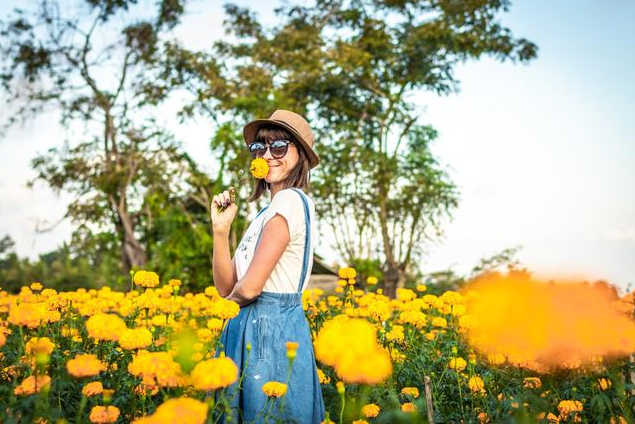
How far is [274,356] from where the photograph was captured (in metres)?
1.90

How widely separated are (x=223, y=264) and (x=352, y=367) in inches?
42.7

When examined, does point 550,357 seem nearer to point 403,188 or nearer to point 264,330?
point 264,330

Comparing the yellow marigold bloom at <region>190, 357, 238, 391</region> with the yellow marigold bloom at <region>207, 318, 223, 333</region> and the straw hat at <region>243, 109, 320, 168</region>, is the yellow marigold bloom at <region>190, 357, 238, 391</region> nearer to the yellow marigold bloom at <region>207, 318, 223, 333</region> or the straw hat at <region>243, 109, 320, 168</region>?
the yellow marigold bloom at <region>207, 318, 223, 333</region>

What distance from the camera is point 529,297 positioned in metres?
1.16

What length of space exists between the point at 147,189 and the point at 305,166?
40.5 ft

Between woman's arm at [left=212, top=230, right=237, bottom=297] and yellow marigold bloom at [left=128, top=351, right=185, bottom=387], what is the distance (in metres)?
0.77

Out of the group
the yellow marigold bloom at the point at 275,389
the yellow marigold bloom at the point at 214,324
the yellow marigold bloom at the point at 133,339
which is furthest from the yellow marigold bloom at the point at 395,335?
the yellow marigold bloom at the point at 133,339

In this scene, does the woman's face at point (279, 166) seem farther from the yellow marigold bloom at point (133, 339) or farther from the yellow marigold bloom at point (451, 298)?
the yellow marigold bloom at point (451, 298)

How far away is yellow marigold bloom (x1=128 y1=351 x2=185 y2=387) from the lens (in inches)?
50.3

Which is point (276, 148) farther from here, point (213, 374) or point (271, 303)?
point (213, 374)

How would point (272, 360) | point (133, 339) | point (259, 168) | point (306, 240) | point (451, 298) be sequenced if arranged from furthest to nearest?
1. point (451, 298)
2. point (259, 168)
3. point (306, 240)
4. point (272, 360)
5. point (133, 339)

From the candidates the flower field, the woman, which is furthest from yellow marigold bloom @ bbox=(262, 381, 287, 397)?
the woman

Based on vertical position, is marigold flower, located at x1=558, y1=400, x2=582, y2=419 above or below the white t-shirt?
below

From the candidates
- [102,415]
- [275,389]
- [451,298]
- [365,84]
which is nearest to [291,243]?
[275,389]
